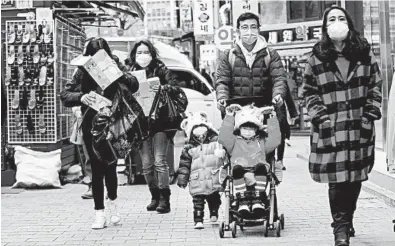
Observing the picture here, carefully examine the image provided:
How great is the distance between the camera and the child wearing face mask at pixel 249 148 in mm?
6609

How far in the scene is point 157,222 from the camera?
7750mm

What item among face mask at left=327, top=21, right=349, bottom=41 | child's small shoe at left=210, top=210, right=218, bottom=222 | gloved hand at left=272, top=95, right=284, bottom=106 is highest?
face mask at left=327, top=21, right=349, bottom=41

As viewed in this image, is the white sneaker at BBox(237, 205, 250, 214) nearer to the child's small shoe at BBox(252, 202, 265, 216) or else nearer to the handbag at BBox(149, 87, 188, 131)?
the child's small shoe at BBox(252, 202, 265, 216)

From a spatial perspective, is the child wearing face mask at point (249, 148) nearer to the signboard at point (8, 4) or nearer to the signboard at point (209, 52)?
the signboard at point (8, 4)

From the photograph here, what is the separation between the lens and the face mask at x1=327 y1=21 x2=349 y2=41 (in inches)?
233

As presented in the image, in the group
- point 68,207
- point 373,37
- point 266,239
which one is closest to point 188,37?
point 373,37

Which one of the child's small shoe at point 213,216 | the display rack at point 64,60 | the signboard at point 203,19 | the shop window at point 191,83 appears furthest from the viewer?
the signboard at point 203,19

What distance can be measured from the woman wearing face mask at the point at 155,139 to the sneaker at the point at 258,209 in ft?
6.57

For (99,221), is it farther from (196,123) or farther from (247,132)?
(247,132)

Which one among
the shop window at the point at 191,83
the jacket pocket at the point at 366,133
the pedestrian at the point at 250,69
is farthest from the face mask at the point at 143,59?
the shop window at the point at 191,83

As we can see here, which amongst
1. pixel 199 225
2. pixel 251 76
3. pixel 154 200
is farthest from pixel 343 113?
pixel 154 200

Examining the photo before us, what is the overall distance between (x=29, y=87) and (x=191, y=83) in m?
6.99

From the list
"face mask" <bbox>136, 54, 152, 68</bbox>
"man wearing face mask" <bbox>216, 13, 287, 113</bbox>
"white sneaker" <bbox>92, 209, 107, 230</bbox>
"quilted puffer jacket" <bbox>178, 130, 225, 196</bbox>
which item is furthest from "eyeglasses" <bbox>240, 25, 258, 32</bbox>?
"white sneaker" <bbox>92, 209, 107, 230</bbox>

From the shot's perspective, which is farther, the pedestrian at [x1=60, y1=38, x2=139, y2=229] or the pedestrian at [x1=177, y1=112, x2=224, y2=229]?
the pedestrian at [x1=60, y1=38, x2=139, y2=229]
